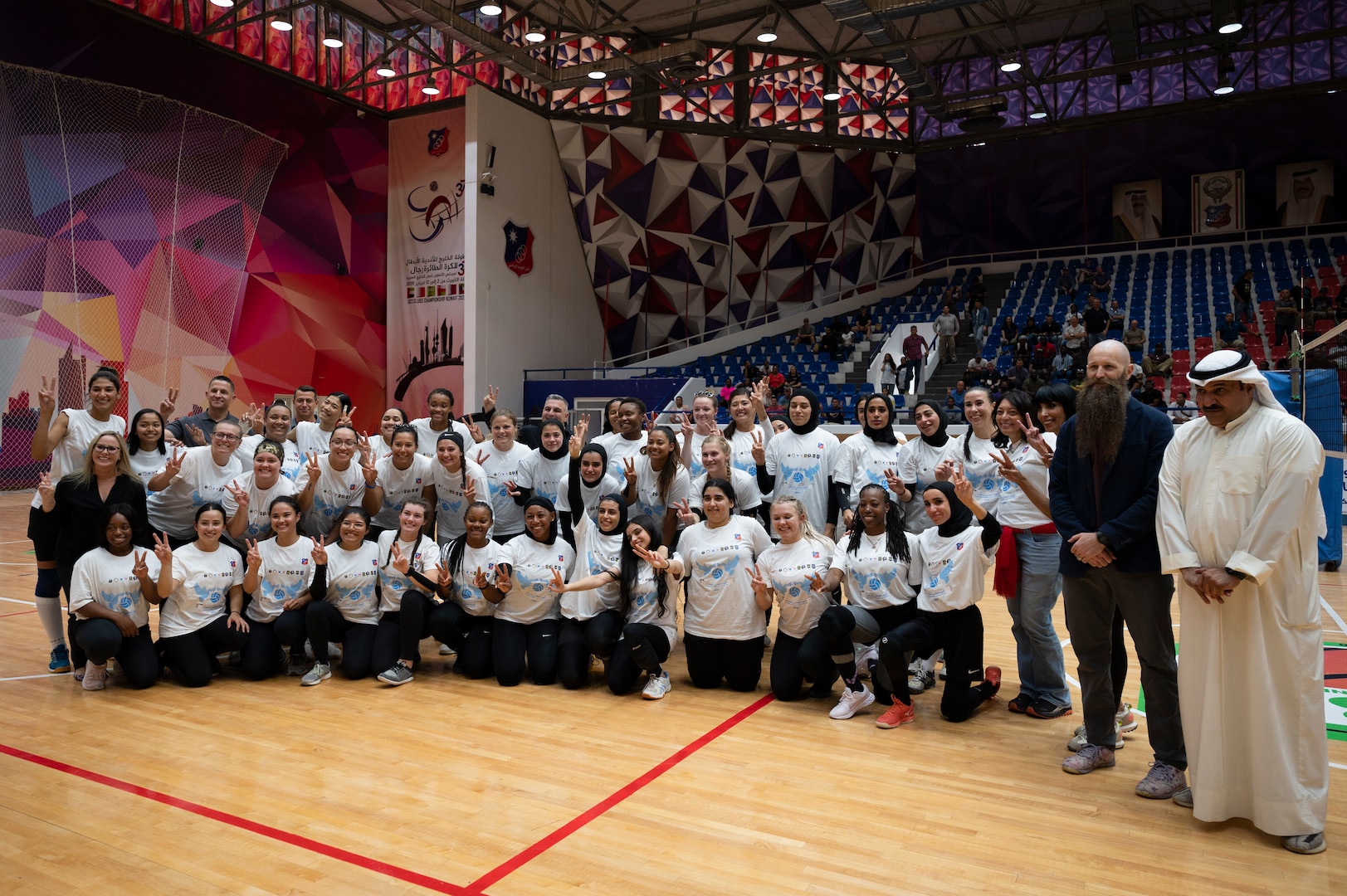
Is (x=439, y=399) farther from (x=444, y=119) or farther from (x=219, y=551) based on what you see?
(x=444, y=119)

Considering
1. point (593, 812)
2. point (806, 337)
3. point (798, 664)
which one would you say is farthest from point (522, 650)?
point (806, 337)

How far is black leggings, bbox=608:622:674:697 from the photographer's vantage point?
5508mm

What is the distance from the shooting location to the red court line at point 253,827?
10.6 feet

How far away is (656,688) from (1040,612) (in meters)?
2.30

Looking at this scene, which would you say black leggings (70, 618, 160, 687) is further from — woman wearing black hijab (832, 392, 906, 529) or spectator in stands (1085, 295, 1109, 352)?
spectator in stands (1085, 295, 1109, 352)

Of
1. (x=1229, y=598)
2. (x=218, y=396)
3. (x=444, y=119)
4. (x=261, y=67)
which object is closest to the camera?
(x=1229, y=598)

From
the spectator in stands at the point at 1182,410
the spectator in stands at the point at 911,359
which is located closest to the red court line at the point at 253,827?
the spectator in stands at the point at 1182,410

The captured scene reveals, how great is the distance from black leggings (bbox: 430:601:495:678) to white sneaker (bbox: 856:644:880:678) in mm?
2391

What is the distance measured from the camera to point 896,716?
501 centimetres

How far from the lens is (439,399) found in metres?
7.07

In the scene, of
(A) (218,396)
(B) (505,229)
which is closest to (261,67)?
(B) (505,229)

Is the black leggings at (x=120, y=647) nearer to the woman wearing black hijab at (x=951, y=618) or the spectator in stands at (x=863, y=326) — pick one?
the woman wearing black hijab at (x=951, y=618)

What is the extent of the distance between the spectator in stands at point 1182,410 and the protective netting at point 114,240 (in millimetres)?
17309

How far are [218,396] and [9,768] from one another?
9.94ft
